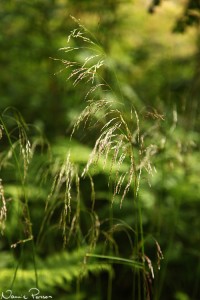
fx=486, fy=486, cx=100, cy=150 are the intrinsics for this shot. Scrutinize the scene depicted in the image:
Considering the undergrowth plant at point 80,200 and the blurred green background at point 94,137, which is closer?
the undergrowth plant at point 80,200

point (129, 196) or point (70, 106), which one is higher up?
point (70, 106)

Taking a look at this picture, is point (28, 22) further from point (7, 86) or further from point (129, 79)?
point (129, 79)

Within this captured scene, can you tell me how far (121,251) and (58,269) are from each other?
2.23ft

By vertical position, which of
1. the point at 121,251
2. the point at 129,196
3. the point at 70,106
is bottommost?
the point at 121,251

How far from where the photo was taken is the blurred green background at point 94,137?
2416 millimetres

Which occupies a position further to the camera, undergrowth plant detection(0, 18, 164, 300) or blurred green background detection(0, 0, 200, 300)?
blurred green background detection(0, 0, 200, 300)

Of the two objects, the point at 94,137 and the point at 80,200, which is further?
the point at 94,137

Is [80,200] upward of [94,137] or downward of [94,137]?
downward

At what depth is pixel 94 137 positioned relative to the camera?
3471mm

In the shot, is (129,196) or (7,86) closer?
(129,196)

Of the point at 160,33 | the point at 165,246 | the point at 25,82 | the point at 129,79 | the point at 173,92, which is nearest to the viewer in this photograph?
the point at 165,246

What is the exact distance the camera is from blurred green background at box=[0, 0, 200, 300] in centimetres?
242

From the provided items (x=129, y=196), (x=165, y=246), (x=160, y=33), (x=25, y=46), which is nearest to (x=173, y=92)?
(x=129, y=196)

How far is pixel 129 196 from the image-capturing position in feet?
11.5
